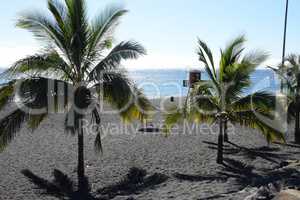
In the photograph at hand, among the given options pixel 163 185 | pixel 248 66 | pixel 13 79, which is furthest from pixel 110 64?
pixel 248 66

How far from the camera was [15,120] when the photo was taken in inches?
327

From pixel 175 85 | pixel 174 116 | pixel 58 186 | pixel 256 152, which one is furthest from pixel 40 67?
pixel 175 85

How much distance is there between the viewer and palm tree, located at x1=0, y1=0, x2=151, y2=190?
8219mm

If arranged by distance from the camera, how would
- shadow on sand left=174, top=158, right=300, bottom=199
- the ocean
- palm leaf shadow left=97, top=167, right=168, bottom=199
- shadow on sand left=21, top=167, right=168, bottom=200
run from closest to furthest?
1. shadow on sand left=174, top=158, right=300, bottom=199
2. shadow on sand left=21, top=167, right=168, bottom=200
3. palm leaf shadow left=97, top=167, right=168, bottom=199
4. the ocean

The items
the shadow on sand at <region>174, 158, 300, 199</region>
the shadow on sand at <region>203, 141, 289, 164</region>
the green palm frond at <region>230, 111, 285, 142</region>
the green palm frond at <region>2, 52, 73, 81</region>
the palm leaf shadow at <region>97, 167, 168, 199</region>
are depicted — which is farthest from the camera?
the shadow on sand at <region>203, 141, 289, 164</region>

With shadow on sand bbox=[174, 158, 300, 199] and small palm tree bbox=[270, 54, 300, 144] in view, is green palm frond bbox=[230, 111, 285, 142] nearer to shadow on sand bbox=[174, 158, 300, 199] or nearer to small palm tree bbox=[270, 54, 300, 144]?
shadow on sand bbox=[174, 158, 300, 199]

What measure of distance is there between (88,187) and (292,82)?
9.26 metres

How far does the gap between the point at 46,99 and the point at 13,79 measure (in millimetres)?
830

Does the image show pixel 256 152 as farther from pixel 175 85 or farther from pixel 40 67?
pixel 175 85

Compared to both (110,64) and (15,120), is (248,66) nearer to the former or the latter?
(110,64)

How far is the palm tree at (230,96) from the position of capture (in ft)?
33.9

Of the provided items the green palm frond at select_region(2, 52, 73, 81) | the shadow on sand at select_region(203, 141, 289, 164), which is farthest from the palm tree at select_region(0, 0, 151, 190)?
the shadow on sand at select_region(203, 141, 289, 164)

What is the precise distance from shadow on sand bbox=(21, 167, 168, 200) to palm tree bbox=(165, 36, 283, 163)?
5.44 ft

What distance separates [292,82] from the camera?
48.4 ft
